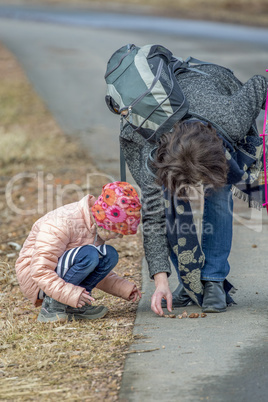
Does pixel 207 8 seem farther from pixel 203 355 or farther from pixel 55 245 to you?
pixel 203 355

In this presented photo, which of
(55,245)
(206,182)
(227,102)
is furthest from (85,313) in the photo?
(227,102)

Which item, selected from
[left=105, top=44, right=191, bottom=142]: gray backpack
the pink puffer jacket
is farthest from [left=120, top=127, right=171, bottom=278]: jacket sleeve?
the pink puffer jacket

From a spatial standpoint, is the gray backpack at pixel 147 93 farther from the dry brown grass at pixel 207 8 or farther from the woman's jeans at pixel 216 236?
the dry brown grass at pixel 207 8

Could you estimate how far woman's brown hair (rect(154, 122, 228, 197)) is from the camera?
3.02m

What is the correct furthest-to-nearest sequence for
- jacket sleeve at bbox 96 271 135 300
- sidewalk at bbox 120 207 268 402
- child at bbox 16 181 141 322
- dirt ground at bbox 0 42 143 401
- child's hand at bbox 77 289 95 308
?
jacket sleeve at bbox 96 271 135 300
child's hand at bbox 77 289 95 308
child at bbox 16 181 141 322
dirt ground at bbox 0 42 143 401
sidewalk at bbox 120 207 268 402

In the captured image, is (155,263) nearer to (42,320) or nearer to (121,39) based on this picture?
(42,320)

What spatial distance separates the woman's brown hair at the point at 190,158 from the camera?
3018mm

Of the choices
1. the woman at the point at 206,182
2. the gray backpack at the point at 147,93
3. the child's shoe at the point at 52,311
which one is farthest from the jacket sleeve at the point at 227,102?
the child's shoe at the point at 52,311

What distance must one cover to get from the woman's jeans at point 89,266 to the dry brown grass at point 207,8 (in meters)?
15.4

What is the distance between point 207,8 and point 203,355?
22.2 m

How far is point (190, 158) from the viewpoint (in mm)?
3016

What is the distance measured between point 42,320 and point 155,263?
68 cm

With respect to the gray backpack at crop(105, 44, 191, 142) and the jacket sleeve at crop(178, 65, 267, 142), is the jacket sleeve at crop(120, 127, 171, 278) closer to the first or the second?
the gray backpack at crop(105, 44, 191, 142)

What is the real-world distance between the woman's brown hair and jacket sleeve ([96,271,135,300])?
0.70 m
